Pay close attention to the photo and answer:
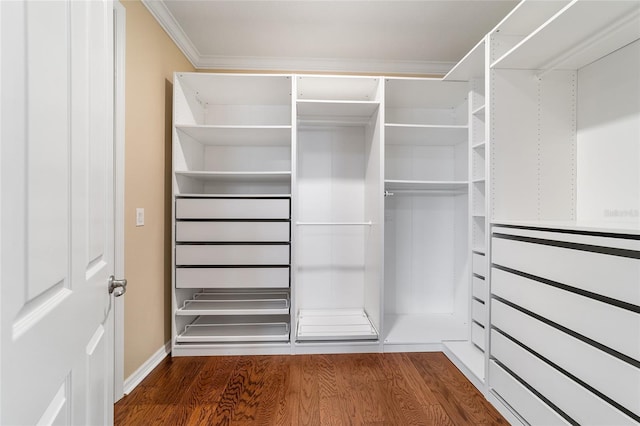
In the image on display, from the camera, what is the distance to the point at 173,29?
2.33 metres

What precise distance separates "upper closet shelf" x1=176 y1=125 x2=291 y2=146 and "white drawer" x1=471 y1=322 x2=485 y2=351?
2009 millimetres

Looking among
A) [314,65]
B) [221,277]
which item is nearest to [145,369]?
[221,277]

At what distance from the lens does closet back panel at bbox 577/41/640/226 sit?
59.2 inches

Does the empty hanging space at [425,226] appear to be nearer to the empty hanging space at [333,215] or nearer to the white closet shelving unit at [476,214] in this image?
the empty hanging space at [333,215]

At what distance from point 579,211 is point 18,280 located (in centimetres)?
232

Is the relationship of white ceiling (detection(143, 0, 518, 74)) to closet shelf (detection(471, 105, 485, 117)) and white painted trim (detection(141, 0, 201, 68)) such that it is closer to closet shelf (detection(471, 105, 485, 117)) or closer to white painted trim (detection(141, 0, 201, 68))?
white painted trim (detection(141, 0, 201, 68))

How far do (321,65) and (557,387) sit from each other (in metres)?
2.77

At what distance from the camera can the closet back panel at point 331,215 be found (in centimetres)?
290

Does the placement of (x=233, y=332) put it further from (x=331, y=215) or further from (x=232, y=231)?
(x=331, y=215)

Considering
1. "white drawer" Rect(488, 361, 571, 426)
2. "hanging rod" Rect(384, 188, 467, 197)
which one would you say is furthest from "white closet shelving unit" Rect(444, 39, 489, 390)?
"hanging rod" Rect(384, 188, 467, 197)

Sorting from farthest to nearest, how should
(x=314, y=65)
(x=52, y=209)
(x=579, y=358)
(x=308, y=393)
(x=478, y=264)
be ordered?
(x=314, y=65)
(x=478, y=264)
(x=308, y=393)
(x=579, y=358)
(x=52, y=209)

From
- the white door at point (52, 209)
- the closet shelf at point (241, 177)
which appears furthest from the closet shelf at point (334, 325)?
the white door at point (52, 209)

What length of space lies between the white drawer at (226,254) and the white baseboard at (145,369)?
65 centimetres

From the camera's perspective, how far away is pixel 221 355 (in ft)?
7.77
